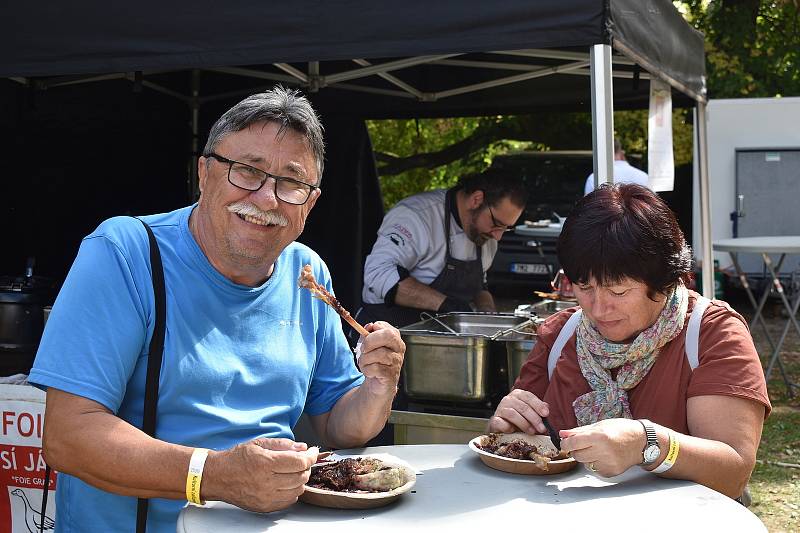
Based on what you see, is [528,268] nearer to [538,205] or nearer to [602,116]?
[538,205]

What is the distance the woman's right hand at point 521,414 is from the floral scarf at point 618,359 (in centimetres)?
10

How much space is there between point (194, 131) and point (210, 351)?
4985 millimetres

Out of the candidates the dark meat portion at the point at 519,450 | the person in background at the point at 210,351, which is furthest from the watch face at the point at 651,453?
the person in background at the point at 210,351

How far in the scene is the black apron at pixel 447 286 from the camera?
447cm

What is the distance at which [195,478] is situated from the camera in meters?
1.70

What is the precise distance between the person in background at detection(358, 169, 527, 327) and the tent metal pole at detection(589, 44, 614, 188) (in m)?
1.32

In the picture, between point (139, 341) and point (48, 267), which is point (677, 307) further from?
point (48, 267)

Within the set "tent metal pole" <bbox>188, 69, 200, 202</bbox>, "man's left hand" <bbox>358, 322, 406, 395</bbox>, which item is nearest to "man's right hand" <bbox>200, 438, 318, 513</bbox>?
"man's left hand" <bbox>358, 322, 406, 395</bbox>

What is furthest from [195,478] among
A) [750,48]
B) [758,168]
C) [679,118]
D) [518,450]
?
[750,48]

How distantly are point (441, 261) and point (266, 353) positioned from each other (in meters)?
2.65

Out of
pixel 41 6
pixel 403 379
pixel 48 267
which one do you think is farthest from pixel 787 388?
pixel 41 6

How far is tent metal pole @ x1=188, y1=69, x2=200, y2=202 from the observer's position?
21.6ft

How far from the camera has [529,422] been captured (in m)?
2.21

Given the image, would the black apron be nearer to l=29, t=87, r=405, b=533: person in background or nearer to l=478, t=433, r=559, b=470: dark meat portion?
l=29, t=87, r=405, b=533: person in background
